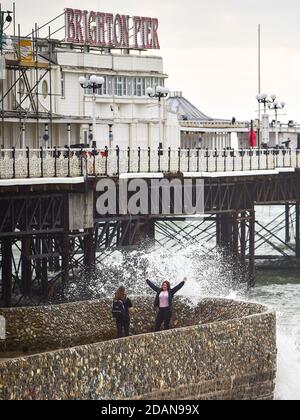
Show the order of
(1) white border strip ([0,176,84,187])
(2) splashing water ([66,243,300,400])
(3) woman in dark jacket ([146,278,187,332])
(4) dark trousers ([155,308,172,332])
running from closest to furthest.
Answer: (3) woman in dark jacket ([146,278,187,332]), (4) dark trousers ([155,308,172,332]), (2) splashing water ([66,243,300,400]), (1) white border strip ([0,176,84,187])

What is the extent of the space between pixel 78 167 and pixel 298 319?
10.5 meters

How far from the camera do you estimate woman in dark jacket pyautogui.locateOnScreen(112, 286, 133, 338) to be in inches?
1329

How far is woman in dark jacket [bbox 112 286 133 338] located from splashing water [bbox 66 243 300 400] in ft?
8.86

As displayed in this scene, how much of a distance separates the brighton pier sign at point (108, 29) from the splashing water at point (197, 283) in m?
11.9

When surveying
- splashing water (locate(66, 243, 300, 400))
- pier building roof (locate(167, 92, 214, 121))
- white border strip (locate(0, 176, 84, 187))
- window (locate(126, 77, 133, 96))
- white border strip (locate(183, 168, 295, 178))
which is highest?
window (locate(126, 77, 133, 96))

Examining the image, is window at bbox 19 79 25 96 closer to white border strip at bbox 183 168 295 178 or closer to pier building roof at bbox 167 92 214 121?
white border strip at bbox 183 168 295 178

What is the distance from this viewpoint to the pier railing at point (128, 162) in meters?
47.2

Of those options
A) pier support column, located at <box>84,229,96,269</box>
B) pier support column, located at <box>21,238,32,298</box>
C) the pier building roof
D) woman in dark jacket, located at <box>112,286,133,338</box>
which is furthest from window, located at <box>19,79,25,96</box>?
the pier building roof

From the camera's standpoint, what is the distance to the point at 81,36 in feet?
242

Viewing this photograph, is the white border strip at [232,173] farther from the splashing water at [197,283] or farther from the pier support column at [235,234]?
the splashing water at [197,283]

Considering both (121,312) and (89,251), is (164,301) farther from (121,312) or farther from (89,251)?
(89,251)

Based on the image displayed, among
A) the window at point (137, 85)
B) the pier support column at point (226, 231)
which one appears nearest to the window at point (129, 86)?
the window at point (137, 85)

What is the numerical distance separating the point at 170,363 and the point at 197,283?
1344cm

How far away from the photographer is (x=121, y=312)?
33.8 metres
